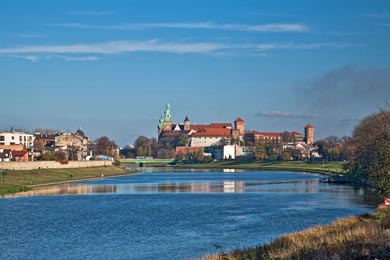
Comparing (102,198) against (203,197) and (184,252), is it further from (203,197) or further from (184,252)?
(184,252)

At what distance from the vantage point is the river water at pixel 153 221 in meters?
31.2

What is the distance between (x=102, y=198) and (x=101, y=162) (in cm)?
8468

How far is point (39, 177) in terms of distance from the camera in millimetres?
94188

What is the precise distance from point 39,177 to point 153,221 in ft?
179

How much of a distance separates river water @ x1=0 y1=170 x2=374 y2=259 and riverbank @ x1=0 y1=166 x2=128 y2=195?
6.24 metres

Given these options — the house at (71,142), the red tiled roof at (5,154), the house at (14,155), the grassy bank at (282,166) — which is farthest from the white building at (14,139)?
the grassy bank at (282,166)

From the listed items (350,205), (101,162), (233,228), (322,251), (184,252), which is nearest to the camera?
(322,251)

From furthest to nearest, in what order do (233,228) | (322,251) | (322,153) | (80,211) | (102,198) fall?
(322,153) < (102,198) < (80,211) < (233,228) < (322,251)

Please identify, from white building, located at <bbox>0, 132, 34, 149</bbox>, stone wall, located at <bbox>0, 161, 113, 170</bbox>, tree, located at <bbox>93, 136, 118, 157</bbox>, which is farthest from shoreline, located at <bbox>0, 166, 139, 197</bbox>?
tree, located at <bbox>93, 136, 118, 157</bbox>

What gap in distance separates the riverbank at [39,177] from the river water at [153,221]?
6239 mm

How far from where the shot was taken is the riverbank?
7439cm

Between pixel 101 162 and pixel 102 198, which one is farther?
pixel 101 162

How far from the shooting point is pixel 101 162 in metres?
149

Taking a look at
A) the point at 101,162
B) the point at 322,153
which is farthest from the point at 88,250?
the point at 322,153
